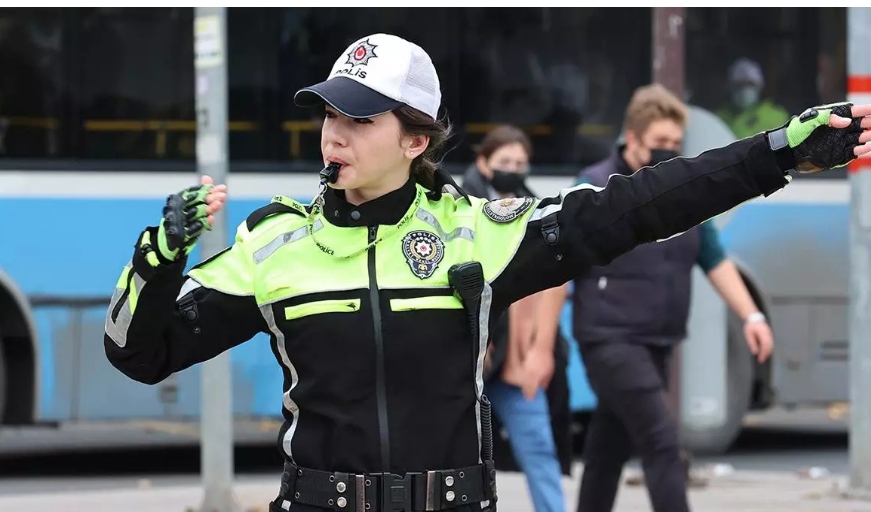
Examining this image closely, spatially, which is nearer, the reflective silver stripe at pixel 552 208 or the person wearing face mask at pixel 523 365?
the reflective silver stripe at pixel 552 208

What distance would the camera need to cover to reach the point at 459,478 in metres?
3.09

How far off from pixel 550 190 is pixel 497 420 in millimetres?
3299

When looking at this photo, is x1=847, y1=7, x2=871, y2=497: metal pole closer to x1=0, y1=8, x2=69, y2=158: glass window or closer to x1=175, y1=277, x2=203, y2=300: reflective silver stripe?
x1=0, y1=8, x2=69, y2=158: glass window

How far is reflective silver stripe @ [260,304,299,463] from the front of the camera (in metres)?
3.11

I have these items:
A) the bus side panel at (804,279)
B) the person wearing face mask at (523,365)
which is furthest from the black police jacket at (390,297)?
the bus side panel at (804,279)

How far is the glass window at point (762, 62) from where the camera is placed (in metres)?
9.52

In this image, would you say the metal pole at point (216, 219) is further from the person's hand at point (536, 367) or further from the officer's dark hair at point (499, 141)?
the person's hand at point (536, 367)

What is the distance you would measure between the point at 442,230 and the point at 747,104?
6.70 m

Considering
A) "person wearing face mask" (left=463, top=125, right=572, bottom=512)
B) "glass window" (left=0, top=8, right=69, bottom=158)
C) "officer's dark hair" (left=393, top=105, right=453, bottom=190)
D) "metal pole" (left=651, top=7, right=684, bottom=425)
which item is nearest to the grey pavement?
"metal pole" (left=651, top=7, right=684, bottom=425)

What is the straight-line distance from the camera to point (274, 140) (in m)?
9.03

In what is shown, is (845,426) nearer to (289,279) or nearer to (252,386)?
(252,386)

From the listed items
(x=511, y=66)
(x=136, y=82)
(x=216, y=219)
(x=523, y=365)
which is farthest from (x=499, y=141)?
(x=136, y=82)

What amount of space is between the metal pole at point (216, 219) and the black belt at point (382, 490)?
4115 mm

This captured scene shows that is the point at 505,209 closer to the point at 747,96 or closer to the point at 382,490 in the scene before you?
the point at 382,490
